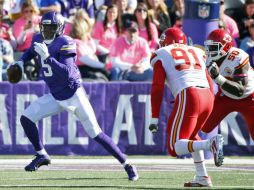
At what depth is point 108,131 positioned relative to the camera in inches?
547

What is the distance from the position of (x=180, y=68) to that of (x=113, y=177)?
1725 mm

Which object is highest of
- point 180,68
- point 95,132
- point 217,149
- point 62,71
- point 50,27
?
point 50,27

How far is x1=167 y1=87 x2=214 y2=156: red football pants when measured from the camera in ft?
30.7

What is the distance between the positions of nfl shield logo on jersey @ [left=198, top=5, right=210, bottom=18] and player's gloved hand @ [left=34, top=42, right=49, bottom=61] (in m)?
3.77

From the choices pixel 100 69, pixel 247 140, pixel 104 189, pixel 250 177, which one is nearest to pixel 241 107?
pixel 250 177

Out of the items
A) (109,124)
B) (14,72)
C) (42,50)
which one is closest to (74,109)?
(42,50)

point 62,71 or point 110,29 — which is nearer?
point 62,71

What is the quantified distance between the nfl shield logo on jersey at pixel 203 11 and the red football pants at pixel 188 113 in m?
3.88

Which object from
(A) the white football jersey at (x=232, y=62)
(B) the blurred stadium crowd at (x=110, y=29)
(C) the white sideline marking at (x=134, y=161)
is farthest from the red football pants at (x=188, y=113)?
(B) the blurred stadium crowd at (x=110, y=29)

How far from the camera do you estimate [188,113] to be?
30.8 ft

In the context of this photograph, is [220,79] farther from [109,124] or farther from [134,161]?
[109,124]

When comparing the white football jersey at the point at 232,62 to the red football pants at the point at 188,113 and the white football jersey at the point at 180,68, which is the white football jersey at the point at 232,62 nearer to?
the white football jersey at the point at 180,68

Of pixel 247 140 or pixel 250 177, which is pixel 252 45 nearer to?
pixel 247 140

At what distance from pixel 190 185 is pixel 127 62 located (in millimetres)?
5829
